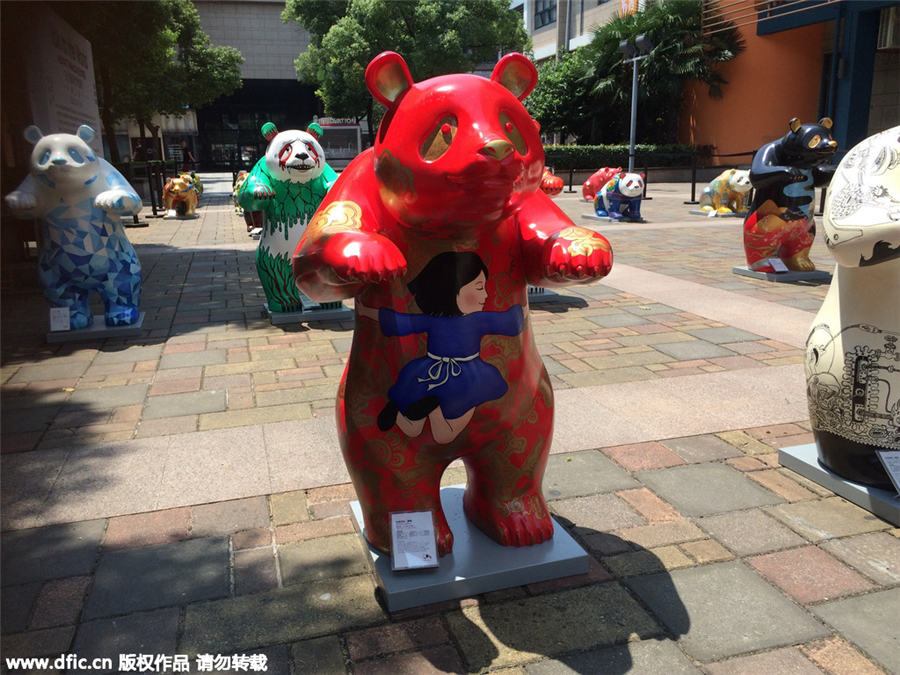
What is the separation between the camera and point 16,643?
2.26 meters

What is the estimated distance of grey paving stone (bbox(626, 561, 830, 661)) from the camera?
7.31ft

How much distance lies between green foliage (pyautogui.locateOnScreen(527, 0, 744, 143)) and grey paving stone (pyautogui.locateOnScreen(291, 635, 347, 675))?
26.4m

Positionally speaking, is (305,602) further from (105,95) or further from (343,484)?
(105,95)

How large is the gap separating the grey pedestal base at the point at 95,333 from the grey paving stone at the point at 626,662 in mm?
5213

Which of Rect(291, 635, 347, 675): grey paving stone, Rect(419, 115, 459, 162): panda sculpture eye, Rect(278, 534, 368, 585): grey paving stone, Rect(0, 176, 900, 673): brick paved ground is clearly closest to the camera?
Rect(419, 115, 459, 162): panda sculpture eye

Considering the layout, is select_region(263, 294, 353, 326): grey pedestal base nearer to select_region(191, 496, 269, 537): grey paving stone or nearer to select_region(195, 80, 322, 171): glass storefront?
select_region(191, 496, 269, 537): grey paving stone

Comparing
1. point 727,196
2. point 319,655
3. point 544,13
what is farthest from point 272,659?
point 544,13

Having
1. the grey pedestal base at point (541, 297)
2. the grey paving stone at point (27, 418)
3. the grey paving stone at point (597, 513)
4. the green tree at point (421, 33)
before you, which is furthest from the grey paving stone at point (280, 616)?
the green tree at point (421, 33)

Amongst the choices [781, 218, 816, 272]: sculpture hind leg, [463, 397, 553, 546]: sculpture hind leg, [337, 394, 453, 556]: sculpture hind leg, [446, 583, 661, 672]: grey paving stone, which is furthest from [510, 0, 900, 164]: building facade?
[337, 394, 453, 556]: sculpture hind leg

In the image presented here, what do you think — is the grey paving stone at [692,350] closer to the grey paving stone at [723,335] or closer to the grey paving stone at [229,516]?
the grey paving stone at [723,335]

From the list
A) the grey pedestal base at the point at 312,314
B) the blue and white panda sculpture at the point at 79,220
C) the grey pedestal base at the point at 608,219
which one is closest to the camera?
the blue and white panda sculpture at the point at 79,220

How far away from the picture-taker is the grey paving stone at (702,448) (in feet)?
11.8

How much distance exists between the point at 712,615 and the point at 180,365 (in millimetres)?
4282

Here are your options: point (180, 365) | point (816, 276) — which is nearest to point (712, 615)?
point (180, 365)
